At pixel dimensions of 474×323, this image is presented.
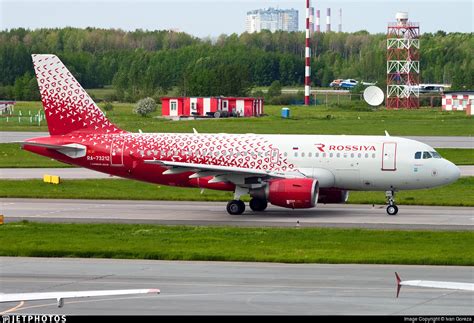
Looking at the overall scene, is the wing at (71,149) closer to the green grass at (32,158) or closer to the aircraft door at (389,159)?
the aircraft door at (389,159)

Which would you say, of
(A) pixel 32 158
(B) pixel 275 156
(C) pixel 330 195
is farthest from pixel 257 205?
(A) pixel 32 158

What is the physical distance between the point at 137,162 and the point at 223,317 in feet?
77.9

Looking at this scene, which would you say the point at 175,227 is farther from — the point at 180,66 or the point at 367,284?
the point at 180,66

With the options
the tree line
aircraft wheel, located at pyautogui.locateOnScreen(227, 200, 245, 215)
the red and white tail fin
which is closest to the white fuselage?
aircraft wheel, located at pyautogui.locateOnScreen(227, 200, 245, 215)

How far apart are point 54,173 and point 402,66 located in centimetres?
10081

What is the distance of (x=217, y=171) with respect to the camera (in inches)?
1738

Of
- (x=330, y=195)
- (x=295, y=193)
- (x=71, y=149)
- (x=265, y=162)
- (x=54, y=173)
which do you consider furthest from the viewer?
(x=54, y=173)

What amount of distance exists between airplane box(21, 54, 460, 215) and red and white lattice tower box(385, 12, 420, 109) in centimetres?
10814

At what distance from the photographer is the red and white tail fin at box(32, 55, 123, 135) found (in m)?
48.0

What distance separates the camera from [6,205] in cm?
4728

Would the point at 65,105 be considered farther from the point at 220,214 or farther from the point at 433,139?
the point at 433,139

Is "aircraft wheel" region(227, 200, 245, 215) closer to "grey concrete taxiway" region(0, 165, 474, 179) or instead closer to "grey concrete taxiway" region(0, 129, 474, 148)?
"grey concrete taxiway" region(0, 165, 474, 179)

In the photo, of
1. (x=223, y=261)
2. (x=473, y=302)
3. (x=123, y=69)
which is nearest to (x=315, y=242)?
(x=223, y=261)

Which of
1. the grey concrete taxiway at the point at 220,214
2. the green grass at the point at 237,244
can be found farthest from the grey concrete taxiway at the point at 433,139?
the green grass at the point at 237,244
